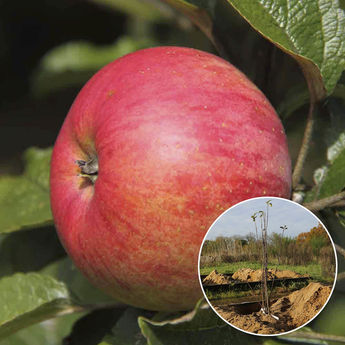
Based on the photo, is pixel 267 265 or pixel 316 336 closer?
pixel 267 265

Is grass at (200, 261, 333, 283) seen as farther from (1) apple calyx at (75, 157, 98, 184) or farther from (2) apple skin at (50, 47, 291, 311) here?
(1) apple calyx at (75, 157, 98, 184)

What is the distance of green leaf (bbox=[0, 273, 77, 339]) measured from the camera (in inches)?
38.9

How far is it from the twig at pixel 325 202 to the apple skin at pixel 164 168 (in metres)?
0.05

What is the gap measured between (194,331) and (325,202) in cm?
26

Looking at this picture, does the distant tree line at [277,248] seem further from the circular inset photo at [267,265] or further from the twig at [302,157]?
the twig at [302,157]

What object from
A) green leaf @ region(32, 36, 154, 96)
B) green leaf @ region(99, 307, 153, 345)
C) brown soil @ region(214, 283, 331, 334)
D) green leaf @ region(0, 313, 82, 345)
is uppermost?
brown soil @ region(214, 283, 331, 334)

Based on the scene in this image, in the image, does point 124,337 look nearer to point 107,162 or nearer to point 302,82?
point 107,162

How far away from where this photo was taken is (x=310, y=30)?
866 mm

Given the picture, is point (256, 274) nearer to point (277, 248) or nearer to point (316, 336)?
point (277, 248)

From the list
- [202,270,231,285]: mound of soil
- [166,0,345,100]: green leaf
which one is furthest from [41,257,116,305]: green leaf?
[166,0,345,100]: green leaf

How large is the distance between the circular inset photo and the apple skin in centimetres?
4

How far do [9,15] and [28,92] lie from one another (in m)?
0.36

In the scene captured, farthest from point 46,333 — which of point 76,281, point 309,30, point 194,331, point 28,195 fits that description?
point 309,30

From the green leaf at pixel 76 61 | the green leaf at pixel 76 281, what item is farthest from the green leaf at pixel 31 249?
the green leaf at pixel 76 61
